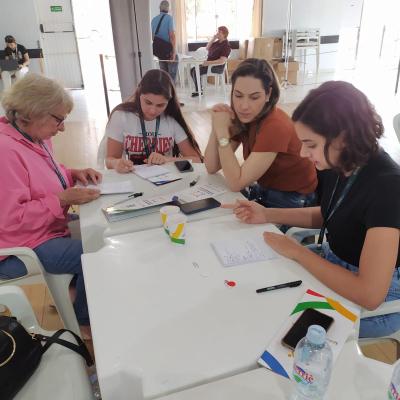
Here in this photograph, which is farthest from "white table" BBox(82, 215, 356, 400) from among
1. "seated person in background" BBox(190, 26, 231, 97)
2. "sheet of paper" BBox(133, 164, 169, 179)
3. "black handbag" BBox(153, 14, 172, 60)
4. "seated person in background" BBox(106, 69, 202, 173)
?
"seated person in background" BBox(190, 26, 231, 97)

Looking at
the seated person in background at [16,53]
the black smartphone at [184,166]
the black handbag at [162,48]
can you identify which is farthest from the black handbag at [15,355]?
the seated person in background at [16,53]

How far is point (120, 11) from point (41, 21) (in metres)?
5.95

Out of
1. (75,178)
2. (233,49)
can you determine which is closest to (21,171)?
(75,178)

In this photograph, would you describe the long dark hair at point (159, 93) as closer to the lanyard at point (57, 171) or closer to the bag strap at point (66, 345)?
the lanyard at point (57, 171)

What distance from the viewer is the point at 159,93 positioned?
2111 mm

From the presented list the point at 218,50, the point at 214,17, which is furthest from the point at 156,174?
the point at 214,17

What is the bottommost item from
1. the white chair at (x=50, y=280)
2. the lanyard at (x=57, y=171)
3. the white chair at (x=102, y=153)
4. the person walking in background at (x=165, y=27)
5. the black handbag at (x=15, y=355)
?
the white chair at (x=50, y=280)

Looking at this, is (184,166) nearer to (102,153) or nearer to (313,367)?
(102,153)

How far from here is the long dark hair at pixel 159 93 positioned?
6.95 feet

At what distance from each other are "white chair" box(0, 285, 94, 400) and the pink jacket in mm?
374

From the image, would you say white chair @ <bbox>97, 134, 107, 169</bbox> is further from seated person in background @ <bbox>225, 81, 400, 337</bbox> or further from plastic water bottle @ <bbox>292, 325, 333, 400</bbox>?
plastic water bottle @ <bbox>292, 325, 333, 400</bbox>

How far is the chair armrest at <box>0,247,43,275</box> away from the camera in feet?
4.77

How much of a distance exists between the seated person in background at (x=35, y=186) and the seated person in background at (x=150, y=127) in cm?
51

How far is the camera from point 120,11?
3.65 m
